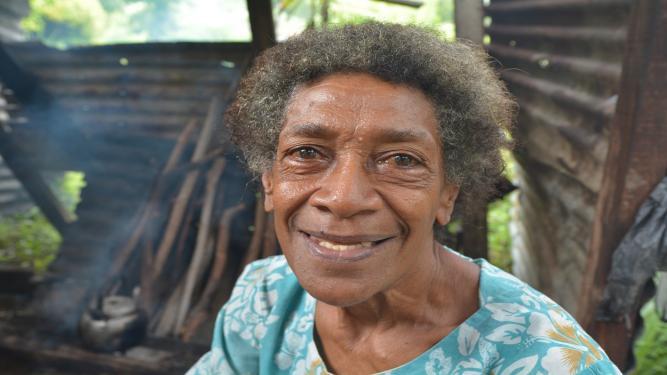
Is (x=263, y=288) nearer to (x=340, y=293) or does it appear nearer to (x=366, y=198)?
(x=340, y=293)

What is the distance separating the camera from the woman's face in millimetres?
1427

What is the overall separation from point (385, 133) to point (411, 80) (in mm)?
191

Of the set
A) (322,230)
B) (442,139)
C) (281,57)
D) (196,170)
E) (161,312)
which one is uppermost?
(281,57)

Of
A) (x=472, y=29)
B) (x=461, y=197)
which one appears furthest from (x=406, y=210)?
(x=472, y=29)

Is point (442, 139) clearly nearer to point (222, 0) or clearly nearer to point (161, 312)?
point (161, 312)

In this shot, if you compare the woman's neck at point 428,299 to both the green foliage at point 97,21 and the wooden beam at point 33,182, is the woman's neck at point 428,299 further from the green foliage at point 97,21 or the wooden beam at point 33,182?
the green foliage at point 97,21

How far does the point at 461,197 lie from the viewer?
74.5 inches

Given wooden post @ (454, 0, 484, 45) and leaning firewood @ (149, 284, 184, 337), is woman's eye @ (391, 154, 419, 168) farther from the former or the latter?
leaning firewood @ (149, 284, 184, 337)

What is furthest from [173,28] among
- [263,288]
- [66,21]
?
[263,288]

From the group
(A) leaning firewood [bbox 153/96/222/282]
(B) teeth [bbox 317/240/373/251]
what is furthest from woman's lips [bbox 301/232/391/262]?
(A) leaning firewood [bbox 153/96/222/282]

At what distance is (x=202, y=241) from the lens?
4.98m

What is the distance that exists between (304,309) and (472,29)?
1886 mm

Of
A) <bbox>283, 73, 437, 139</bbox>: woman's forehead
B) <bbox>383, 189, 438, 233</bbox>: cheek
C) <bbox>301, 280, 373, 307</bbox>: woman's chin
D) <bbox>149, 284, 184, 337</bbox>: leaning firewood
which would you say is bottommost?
<bbox>149, 284, 184, 337</bbox>: leaning firewood

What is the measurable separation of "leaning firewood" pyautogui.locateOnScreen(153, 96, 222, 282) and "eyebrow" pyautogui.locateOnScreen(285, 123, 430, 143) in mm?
3749
